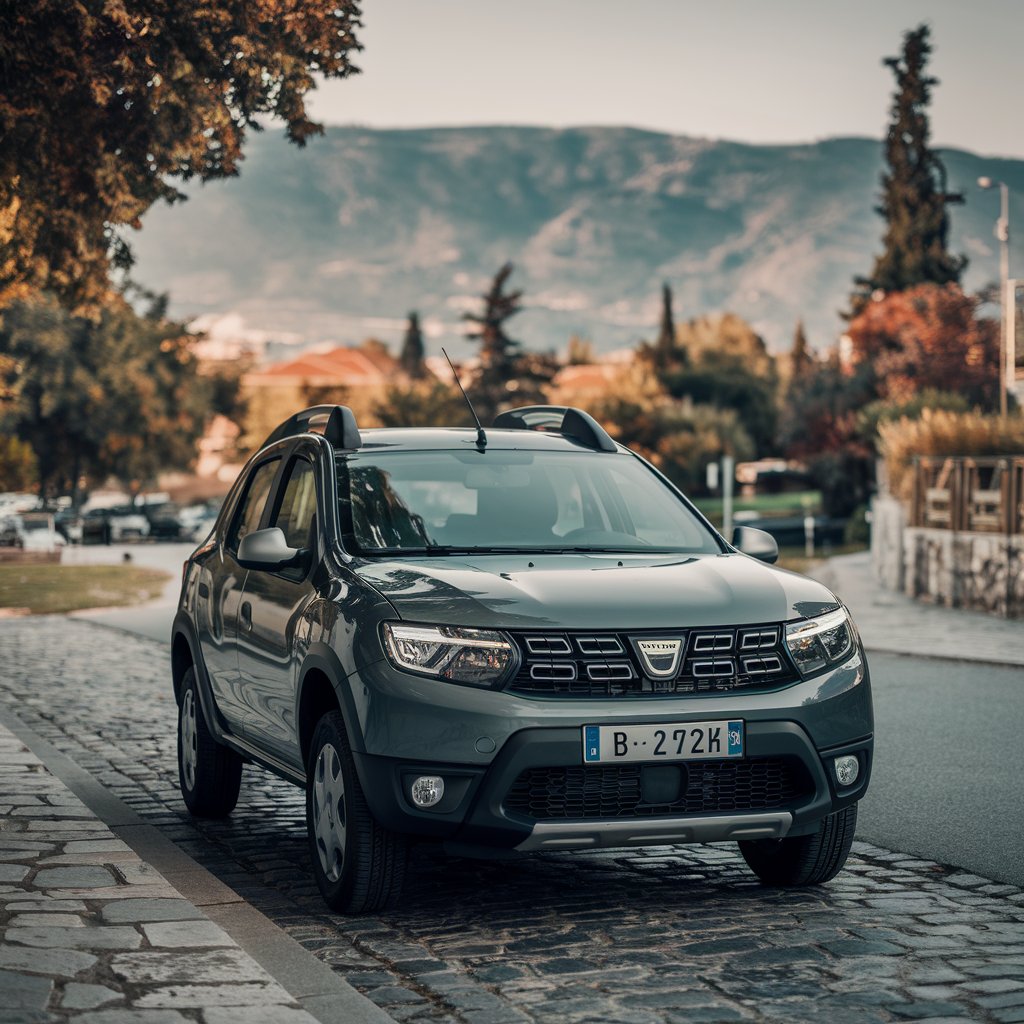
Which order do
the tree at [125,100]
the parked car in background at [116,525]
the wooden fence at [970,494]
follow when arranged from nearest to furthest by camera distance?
the tree at [125,100]
the wooden fence at [970,494]
the parked car in background at [116,525]

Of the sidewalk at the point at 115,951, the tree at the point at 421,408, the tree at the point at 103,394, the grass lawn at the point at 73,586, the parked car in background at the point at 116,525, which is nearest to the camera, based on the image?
the sidewalk at the point at 115,951

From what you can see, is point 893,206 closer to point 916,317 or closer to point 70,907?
point 916,317

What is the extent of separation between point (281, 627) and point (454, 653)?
1.28 m

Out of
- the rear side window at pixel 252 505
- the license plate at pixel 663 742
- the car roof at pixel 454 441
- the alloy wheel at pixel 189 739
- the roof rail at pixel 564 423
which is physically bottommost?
the alloy wheel at pixel 189 739

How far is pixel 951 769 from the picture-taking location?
34.2 ft

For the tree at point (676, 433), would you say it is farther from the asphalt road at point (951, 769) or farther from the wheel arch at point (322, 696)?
the wheel arch at point (322, 696)

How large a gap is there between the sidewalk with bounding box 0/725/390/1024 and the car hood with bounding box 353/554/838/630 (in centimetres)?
125

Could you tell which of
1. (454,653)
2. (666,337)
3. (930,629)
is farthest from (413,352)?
(454,653)

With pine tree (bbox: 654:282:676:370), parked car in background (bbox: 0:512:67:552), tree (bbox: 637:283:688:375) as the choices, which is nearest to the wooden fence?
parked car in background (bbox: 0:512:67:552)

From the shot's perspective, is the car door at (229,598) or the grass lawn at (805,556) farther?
the grass lawn at (805,556)

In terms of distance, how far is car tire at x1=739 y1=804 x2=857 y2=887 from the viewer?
668 centimetres

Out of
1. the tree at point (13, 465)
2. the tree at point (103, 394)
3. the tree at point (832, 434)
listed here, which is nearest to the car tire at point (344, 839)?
the tree at point (13, 465)

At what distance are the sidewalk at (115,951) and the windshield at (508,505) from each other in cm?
154

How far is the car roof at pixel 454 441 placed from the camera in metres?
7.68
